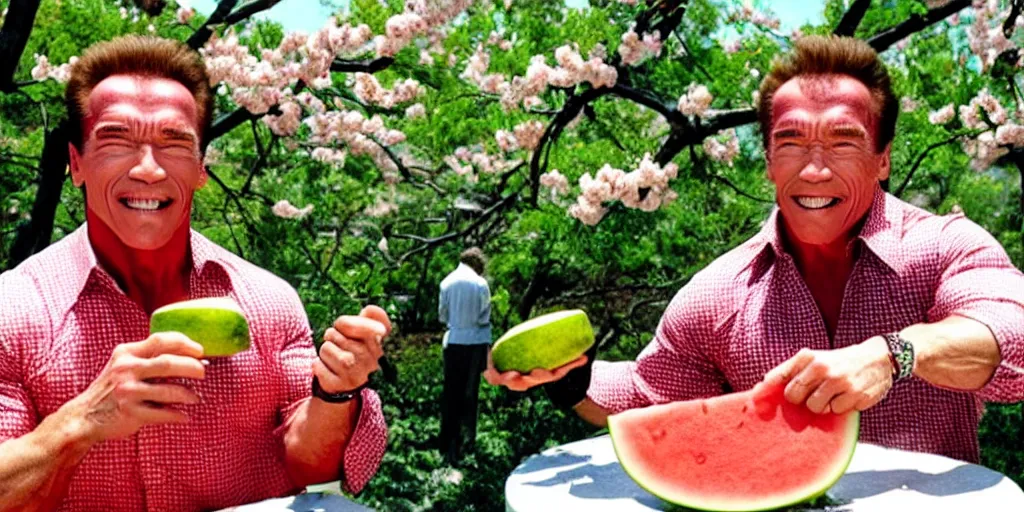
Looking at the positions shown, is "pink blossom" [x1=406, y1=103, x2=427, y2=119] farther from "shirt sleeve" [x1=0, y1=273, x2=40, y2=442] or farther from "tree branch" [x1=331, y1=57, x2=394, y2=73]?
"shirt sleeve" [x1=0, y1=273, x2=40, y2=442]

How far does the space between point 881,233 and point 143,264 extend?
5.26ft

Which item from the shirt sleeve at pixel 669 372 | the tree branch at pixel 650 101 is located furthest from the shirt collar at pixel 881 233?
the tree branch at pixel 650 101

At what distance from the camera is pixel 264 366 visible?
2.27 meters

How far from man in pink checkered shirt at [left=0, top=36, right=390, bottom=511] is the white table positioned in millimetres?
108

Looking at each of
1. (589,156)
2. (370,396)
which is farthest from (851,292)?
(589,156)

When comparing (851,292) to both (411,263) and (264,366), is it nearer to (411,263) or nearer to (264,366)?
(264,366)

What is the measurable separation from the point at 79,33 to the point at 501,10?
4.06 meters

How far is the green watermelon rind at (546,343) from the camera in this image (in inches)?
91.6

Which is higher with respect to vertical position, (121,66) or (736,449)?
(121,66)

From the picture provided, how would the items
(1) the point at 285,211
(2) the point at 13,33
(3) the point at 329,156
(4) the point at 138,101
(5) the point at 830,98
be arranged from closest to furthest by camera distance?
(4) the point at 138,101, (5) the point at 830,98, (2) the point at 13,33, (1) the point at 285,211, (3) the point at 329,156

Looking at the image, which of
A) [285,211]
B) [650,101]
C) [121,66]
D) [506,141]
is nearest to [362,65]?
[650,101]

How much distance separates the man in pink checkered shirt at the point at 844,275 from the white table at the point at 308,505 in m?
0.45

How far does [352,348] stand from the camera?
81.7 inches

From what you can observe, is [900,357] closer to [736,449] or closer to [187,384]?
[736,449]
